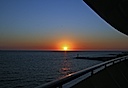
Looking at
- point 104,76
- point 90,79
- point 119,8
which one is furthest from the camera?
point 119,8

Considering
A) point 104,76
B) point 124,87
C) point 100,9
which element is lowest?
point 124,87

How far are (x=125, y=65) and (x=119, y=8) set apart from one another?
2.65 metres

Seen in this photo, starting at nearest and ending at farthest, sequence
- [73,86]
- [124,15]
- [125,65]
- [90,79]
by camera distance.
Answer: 1. [73,86]
2. [90,79]
3. [124,15]
4. [125,65]

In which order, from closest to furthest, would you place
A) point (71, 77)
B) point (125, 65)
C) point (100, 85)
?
point (71, 77) → point (100, 85) → point (125, 65)

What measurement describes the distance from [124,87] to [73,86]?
9.35 ft

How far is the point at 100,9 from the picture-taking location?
4.47m

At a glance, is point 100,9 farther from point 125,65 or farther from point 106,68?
point 125,65

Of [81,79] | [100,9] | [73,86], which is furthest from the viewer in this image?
[100,9]

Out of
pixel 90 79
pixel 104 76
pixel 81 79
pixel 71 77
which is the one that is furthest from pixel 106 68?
pixel 71 77

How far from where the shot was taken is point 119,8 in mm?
5449

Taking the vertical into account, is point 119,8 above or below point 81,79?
above

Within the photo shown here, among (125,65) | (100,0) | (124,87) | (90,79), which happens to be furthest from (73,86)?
(125,65)

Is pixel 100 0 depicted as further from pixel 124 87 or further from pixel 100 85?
pixel 124 87

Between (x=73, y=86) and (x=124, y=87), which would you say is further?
(x=124, y=87)
